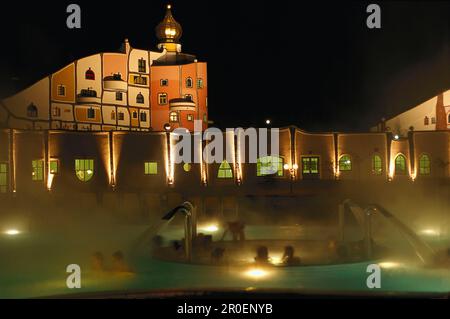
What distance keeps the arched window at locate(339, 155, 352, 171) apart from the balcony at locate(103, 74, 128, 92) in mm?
18767

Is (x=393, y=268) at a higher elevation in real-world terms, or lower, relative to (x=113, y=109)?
lower

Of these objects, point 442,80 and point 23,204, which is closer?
point 23,204

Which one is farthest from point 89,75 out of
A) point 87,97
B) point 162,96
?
point 162,96

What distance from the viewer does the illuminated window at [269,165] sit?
117 ft

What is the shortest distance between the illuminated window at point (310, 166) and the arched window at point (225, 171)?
13.3 ft

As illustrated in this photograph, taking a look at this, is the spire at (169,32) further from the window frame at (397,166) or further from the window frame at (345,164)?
the window frame at (397,166)

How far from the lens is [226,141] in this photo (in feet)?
116

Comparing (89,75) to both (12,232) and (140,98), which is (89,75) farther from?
(12,232)

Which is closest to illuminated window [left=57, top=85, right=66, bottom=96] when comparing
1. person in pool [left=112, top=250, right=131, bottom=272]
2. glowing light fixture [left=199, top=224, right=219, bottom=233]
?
glowing light fixture [left=199, top=224, right=219, bottom=233]

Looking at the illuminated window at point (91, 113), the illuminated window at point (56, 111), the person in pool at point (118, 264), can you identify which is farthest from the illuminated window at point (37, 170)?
the person in pool at point (118, 264)
